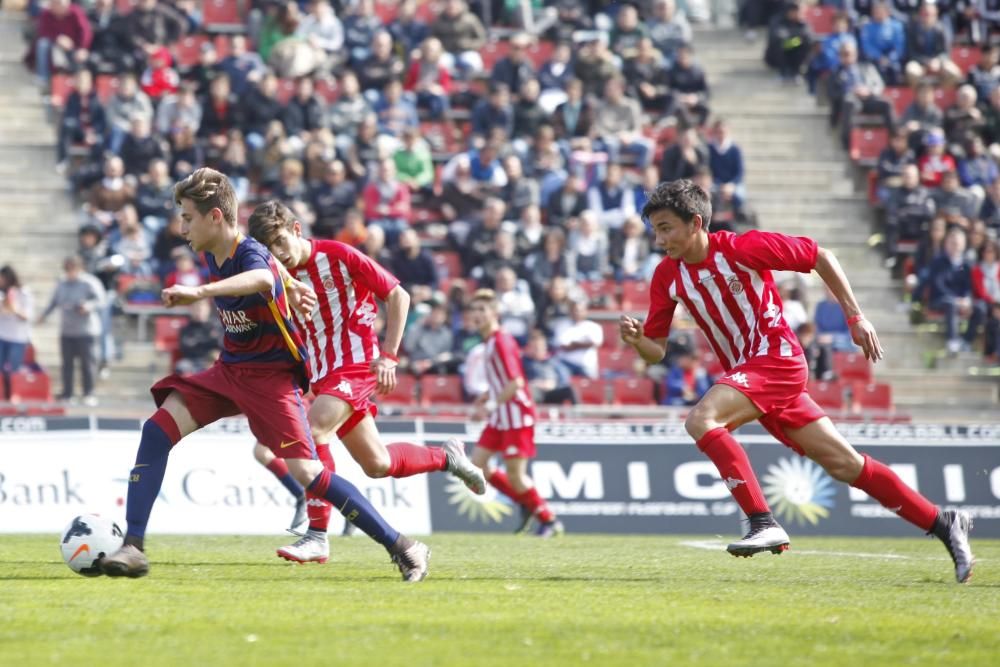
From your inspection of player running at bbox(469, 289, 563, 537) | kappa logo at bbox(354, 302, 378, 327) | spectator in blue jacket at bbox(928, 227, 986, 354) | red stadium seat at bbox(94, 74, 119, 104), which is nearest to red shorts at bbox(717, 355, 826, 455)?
kappa logo at bbox(354, 302, 378, 327)

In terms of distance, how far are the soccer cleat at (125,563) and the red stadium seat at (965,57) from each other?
20398 mm

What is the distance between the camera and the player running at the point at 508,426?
50.4 feet

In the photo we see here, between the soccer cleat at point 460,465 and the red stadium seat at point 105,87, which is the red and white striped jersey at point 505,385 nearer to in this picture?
the soccer cleat at point 460,465

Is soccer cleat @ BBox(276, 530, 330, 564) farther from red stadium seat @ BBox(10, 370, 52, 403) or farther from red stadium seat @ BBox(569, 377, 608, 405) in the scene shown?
red stadium seat @ BBox(10, 370, 52, 403)

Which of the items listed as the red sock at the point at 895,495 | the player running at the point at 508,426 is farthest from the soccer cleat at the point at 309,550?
the player running at the point at 508,426

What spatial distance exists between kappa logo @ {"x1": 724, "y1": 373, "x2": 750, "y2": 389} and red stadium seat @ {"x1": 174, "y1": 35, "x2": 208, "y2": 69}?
53.9 ft

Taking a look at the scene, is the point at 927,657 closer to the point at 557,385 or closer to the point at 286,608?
the point at 286,608

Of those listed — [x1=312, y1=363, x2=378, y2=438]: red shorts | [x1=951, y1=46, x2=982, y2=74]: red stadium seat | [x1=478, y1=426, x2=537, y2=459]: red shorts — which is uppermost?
[x1=951, y1=46, x2=982, y2=74]: red stadium seat

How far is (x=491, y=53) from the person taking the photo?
24.6 metres

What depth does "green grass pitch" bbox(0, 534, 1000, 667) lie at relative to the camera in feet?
20.3

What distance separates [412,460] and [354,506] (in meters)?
1.79

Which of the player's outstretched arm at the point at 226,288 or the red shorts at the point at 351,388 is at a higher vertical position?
the player's outstretched arm at the point at 226,288

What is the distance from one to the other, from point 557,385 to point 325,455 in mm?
8497

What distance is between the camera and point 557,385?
1886 centimetres
